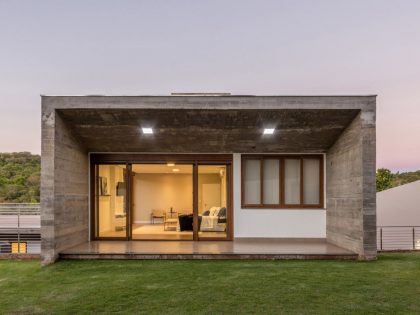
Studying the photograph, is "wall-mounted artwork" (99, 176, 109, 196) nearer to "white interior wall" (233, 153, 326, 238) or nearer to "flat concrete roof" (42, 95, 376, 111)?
"flat concrete roof" (42, 95, 376, 111)

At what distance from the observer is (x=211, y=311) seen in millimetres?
4695

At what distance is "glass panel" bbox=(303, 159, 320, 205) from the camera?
32.9ft

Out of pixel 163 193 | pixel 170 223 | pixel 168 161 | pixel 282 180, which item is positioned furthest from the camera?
pixel 163 193

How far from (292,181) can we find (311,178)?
50 cm

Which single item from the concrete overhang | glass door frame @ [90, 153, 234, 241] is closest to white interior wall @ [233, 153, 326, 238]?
glass door frame @ [90, 153, 234, 241]

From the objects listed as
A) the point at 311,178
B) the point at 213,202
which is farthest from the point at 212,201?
the point at 311,178

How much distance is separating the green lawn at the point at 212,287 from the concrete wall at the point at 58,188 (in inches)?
23.0

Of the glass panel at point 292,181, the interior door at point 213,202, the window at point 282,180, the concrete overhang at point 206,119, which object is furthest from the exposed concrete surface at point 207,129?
the interior door at point 213,202

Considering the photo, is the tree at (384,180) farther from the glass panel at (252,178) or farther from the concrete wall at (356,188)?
the concrete wall at (356,188)

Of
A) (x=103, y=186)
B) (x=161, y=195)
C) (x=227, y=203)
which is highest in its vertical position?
(x=103, y=186)

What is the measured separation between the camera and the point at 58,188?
7.85 m

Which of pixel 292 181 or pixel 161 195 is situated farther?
pixel 161 195

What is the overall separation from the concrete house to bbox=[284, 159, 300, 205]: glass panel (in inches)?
1.0

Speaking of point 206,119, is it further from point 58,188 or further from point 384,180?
point 384,180
